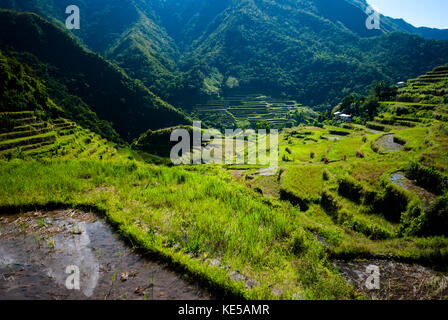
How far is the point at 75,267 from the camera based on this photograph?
12.1ft

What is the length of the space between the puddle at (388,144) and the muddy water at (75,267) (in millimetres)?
27228

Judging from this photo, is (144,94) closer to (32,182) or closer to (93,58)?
(93,58)

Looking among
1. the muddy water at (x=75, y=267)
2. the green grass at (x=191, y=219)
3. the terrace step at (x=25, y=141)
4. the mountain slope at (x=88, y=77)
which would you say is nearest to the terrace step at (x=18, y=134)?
the terrace step at (x=25, y=141)

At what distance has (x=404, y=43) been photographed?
16450cm

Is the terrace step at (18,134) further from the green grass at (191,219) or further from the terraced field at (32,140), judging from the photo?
the green grass at (191,219)

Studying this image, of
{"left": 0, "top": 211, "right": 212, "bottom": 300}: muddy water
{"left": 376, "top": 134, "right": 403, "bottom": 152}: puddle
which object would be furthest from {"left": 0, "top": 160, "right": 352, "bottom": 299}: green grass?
{"left": 376, "top": 134, "right": 403, "bottom": 152}: puddle

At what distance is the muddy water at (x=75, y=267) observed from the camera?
128 inches

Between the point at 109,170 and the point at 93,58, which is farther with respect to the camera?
the point at 93,58

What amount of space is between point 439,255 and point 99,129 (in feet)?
264

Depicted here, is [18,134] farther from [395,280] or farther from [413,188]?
[413,188]
